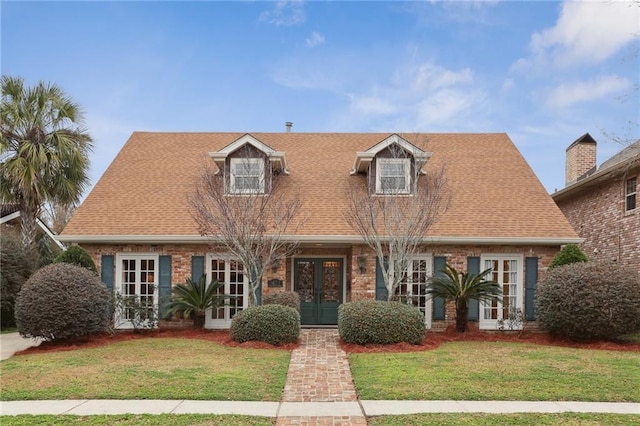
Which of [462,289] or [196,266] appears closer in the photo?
[462,289]

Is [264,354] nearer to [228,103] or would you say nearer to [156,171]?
[156,171]

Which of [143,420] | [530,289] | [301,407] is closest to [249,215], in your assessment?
[301,407]

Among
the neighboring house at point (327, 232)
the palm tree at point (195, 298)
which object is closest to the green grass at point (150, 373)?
the palm tree at point (195, 298)

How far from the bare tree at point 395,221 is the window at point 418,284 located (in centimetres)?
29

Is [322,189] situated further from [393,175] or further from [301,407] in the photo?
[301,407]

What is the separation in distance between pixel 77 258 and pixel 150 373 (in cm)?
619

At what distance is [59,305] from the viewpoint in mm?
11117

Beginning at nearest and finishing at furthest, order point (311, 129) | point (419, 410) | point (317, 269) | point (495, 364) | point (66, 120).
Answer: point (419, 410) < point (495, 364) < point (317, 269) < point (66, 120) < point (311, 129)

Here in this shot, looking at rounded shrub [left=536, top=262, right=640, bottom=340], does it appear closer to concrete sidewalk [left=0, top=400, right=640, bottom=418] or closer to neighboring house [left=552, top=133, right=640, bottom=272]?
neighboring house [left=552, top=133, right=640, bottom=272]

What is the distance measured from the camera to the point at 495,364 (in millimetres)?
8938

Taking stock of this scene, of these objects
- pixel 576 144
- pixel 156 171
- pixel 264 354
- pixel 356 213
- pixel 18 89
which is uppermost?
pixel 18 89

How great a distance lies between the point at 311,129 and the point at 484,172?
275 inches

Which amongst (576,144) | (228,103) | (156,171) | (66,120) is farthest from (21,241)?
(576,144)

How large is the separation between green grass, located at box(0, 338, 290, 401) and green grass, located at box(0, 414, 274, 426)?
0.87 meters
